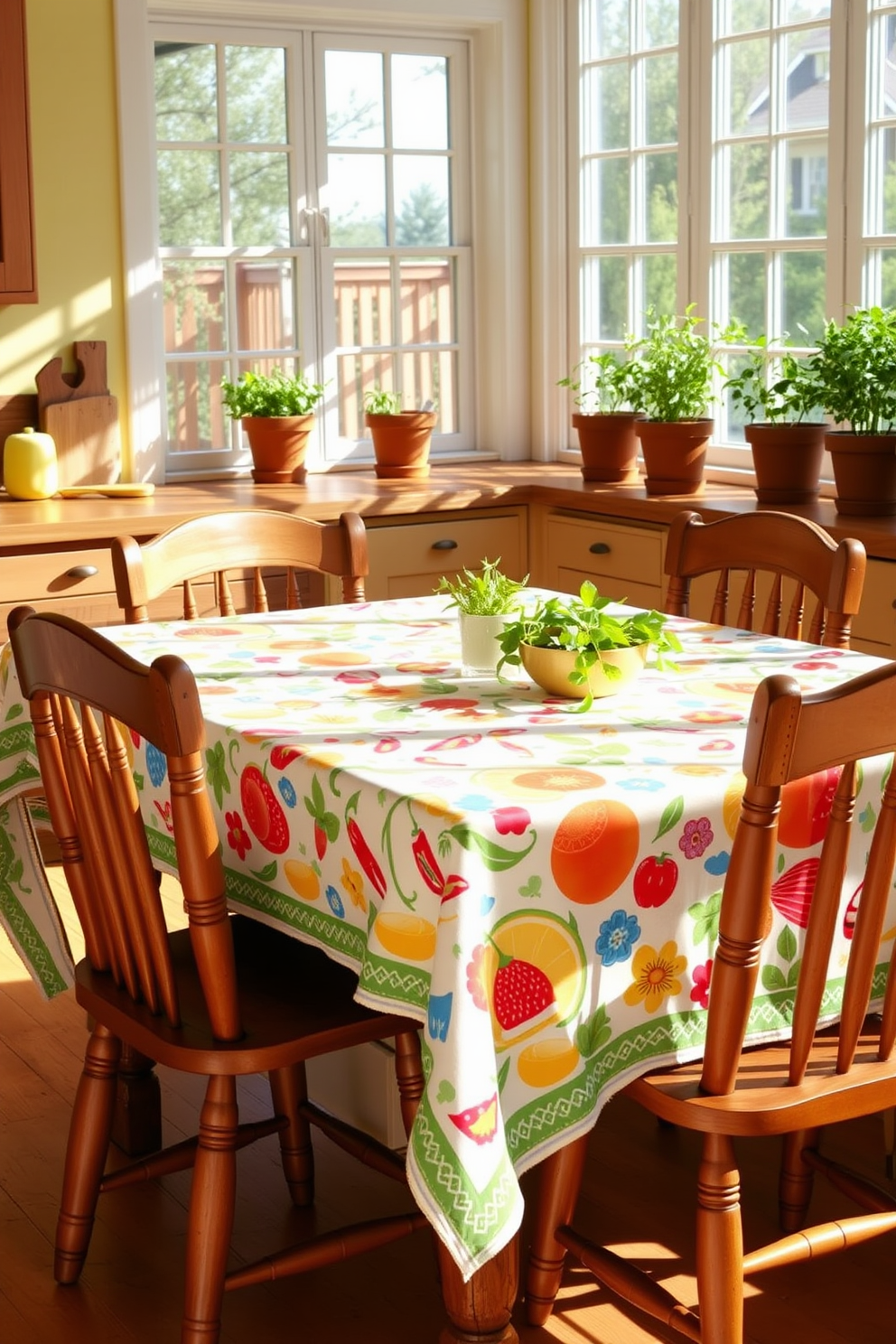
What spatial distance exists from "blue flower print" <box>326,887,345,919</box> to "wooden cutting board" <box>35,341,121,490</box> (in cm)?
279

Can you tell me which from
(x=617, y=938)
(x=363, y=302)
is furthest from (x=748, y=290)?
(x=617, y=938)

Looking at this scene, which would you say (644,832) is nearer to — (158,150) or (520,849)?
(520,849)

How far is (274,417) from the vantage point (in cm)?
445

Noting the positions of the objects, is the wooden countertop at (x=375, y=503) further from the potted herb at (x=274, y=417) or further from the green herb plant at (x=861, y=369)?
the green herb plant at (x=861, y=369)

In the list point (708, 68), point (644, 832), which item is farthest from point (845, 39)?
point (644, 832)

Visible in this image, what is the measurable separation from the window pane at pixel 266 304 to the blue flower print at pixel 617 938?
3.37 meters

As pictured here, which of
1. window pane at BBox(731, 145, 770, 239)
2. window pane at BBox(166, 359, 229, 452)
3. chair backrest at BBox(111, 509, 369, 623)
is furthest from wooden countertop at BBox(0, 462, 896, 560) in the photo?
chair backrest at BBox(111, 509, 369, 623)

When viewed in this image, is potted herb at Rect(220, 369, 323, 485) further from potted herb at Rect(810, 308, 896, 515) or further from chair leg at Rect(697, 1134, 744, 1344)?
chair leg at Rect(697, 1134, 744, 1344)

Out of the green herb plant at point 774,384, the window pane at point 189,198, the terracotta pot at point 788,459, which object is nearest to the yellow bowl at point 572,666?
the green herb plant at point 774,384

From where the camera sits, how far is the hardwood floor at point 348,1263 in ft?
6.82

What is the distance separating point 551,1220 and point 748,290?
3000 millimetres

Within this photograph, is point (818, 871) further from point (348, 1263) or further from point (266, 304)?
point (266, 304)

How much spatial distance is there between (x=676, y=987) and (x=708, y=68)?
326 cm

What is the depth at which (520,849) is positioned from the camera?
161cm
